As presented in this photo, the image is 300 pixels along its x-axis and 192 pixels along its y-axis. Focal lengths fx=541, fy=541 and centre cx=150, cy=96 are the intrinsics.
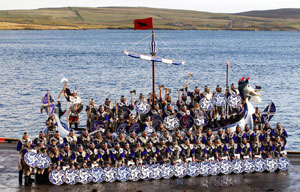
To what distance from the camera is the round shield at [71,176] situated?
25891 mm

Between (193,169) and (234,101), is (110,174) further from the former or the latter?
(234,101)

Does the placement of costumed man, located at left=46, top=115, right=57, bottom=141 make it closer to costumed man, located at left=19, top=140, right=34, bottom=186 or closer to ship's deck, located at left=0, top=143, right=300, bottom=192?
ship's deck, located at left=0, top=143, right=300, bottom=192

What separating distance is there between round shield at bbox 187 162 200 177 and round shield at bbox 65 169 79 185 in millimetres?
5690

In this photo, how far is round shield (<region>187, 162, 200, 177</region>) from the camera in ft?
90.2

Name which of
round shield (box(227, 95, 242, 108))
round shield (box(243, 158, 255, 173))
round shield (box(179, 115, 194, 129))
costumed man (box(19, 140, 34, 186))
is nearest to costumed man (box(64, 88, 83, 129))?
round shield (box(179, 115, 194, 129))

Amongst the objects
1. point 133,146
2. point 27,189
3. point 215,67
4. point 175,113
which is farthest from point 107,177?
point 215,67

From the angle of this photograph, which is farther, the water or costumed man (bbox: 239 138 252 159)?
the water

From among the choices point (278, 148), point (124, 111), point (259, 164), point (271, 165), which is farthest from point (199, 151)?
point (124, 111)

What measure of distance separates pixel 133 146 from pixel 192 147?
304cm

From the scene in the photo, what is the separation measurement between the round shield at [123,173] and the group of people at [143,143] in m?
0.27

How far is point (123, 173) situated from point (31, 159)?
14.8ft

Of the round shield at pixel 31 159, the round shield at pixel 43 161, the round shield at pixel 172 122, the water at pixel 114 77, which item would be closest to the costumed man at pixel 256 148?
the round shield at pixel 172 122

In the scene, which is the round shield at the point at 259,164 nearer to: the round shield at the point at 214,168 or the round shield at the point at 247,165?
the round shield at the point at 247,165

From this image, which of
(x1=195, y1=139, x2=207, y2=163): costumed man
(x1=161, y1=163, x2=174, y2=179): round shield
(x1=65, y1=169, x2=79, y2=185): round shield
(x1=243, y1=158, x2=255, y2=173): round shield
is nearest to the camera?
(x1=65, y1=169, x2=79, y2=185): round shield
